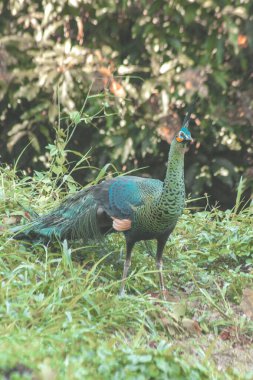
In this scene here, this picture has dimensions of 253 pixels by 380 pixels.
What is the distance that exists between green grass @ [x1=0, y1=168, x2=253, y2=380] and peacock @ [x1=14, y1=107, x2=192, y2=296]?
0.13 metres

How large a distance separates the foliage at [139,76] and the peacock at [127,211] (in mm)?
2777

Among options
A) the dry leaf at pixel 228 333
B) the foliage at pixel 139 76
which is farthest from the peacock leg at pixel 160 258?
the foliage at pixel 139 76

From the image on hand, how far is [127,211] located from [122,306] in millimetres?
558

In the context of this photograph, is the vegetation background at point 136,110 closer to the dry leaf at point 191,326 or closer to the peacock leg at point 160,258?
the peacock leg at point 160,258

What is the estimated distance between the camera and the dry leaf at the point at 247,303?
4.64 metres

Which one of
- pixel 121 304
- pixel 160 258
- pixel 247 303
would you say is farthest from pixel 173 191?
pixel 247 303

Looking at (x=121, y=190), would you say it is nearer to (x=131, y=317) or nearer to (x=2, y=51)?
(x=131, y=317)

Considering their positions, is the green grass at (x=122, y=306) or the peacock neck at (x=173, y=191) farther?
the peacock neck at (x=173, y=191)

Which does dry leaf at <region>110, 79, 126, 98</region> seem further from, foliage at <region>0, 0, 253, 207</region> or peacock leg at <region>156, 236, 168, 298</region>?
peacock leg at <region>156, 236, 168, 298</region>

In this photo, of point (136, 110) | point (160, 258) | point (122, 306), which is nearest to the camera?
point (122, 306)

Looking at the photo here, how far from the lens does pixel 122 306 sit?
4293mm

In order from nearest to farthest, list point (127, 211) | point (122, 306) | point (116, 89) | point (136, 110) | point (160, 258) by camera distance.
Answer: point (122, 306)
point (127, 211)
point (160, 258)
point (116, 89)
point (136, 110)

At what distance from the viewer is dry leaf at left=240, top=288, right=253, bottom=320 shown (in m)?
4.64

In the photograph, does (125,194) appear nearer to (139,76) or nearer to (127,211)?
(127,211)
